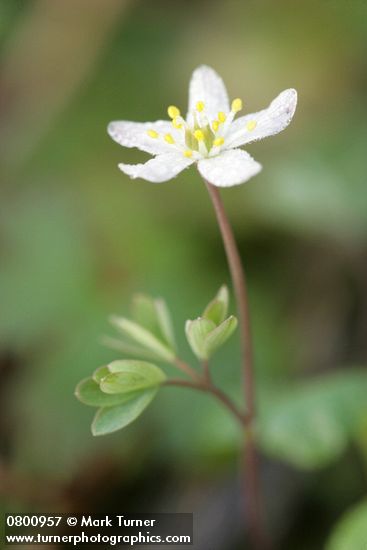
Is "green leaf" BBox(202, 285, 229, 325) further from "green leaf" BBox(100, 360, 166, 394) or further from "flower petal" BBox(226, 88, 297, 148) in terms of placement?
"flower petal" BBox(226, 88, 297, 148)

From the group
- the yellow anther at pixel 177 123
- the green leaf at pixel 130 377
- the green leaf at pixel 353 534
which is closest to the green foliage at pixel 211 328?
the green leaf at pixel 130 377

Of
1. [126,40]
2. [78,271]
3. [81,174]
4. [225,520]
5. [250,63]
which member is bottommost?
[225,520]

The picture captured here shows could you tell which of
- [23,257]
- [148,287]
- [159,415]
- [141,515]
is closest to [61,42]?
[23,257]

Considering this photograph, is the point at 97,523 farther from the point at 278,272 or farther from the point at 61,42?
the point at 61,42

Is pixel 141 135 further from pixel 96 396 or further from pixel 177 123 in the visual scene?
pixel 96 396

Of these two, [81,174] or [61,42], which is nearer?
[81,174]

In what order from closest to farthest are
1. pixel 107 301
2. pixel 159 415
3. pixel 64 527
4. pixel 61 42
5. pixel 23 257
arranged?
pixel 64 527 < pixel 159 415 < pixel 107 301 < pixel 23 257 < pixel 61 42

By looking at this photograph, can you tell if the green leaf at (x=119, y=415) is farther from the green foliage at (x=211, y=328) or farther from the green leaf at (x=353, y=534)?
the green leaf at (x=353, y=534)

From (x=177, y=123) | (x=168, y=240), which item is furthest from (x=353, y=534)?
(x=168, y=240)

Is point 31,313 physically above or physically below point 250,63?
below

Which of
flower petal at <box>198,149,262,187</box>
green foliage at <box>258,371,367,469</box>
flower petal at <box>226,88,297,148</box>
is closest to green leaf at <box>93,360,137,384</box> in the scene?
flower petal at <box>198,149,262,187</box>
